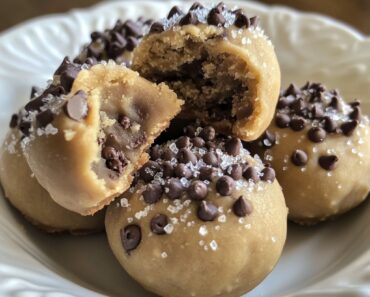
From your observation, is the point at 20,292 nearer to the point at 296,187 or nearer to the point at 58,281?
the point at 58,281

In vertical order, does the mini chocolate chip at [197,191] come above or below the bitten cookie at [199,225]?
above

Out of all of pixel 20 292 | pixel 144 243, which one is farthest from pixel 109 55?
pixel 20 292

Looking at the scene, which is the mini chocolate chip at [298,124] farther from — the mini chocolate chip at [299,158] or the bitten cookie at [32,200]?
the bitten cookie at [32,200]

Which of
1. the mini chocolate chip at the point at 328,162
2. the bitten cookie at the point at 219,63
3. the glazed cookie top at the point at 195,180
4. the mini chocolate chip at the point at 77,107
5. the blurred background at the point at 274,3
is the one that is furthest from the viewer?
the blurred background at the point at 274,3

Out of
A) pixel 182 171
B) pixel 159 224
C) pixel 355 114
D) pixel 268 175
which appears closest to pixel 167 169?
pixel 182 171

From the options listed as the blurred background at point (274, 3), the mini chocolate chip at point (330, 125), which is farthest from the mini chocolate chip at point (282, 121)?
the blurred background at point (274, 3)

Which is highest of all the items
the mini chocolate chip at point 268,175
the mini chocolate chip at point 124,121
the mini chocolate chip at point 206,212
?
the mini chocolate chip at point 124,121

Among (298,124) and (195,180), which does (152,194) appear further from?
(298,124)
